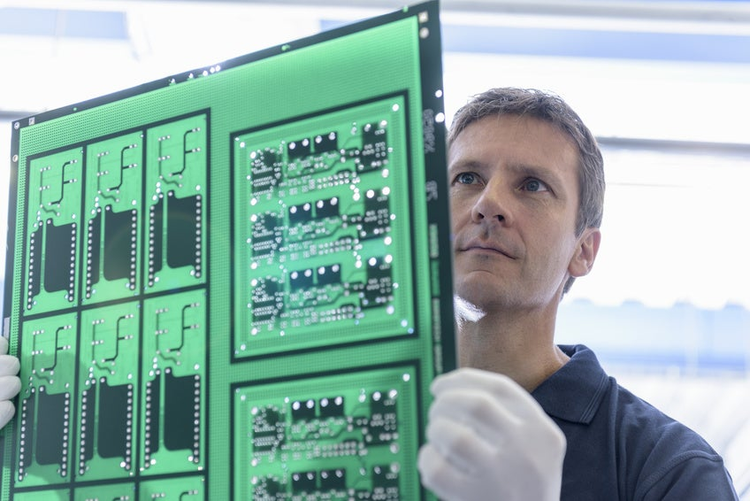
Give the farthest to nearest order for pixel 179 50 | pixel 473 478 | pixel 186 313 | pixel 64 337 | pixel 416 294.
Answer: pixel 179 50, pixel 64 337, pixel 186 313, pixel 416 294, pixel 473 478

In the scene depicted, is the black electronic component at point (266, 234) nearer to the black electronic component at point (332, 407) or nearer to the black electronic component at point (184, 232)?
the black electronic component at point (184, 232)

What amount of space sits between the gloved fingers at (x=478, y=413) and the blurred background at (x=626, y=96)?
5.12 feet

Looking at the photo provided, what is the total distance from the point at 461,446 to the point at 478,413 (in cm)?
4

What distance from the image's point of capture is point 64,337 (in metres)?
1.40

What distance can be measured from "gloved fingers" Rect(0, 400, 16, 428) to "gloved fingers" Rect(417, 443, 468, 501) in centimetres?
76

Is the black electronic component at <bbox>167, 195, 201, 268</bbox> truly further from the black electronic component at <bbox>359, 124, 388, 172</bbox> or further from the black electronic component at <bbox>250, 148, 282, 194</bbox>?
the black electronic component at <bbox>359, 124, 388, 172</bbox>

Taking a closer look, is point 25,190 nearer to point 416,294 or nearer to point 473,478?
point 416,294

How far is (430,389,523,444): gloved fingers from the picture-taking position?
995 millimetres

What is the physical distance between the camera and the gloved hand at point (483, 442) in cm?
99

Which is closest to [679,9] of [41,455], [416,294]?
[416,294]

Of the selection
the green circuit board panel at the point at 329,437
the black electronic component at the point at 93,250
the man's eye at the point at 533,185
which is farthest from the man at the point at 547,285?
the black electronic component at the point at 93,250

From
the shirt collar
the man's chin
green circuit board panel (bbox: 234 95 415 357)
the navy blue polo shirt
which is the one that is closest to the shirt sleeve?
the navy blue polo shirt

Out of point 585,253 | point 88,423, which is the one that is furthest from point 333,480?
point 585,253

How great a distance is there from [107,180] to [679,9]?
1.73 m
